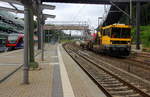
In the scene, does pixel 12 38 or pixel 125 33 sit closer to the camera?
pixel 125 33

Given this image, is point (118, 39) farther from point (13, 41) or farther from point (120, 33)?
point (13, 41)

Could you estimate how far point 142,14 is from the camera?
52.7 metres

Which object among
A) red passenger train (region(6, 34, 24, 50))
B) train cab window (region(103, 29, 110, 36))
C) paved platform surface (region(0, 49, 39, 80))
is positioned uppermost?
train cab window (region(103, 29, 110, 36))

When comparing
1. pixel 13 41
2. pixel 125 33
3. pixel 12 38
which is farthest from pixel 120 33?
pixel 13 41

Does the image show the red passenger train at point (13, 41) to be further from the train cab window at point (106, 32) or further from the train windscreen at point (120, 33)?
the train windscreen at point (120, 33)

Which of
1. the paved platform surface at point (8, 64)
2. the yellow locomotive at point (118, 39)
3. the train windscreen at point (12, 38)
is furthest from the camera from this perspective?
the train windscreen at point (12, 38)

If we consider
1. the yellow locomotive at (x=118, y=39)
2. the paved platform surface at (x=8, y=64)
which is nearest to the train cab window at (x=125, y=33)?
the yellow locomotive at (x=118, y=39)

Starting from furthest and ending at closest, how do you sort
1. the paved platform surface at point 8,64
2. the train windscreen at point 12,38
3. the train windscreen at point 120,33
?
1. the train windscreen at point 12,38
2. the train windscreen at point 120,33
3. the paved platform surface at point 8,64

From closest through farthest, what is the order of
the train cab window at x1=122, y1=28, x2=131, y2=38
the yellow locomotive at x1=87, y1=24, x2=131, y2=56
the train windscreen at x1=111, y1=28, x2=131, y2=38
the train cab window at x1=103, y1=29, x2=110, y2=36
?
the yellow locomotive at x1=87, y1=24, x2=131, y2=56
the train windscreen at x1=111, y1=28, x2=131, y2=38
the train cab window at x1=122, y1=28, x2=131, y2=38
the train cab window at x1=103, y1=29, x2=110, y2=36

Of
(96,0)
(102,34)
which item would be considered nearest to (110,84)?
(102,34)

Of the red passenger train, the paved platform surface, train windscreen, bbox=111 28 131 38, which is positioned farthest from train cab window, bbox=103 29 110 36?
the red passenger train

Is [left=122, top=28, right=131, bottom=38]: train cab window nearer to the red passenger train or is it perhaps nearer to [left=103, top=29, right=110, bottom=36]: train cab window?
[left=103, top=29, right=110, bottom=36]: train cab window

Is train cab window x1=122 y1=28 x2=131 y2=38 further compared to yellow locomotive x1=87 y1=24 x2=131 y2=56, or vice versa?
train cab window x1=122 y1=28 x2=131 y2=38

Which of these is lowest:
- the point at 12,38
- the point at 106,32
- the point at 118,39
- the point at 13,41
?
the point at 13,41
